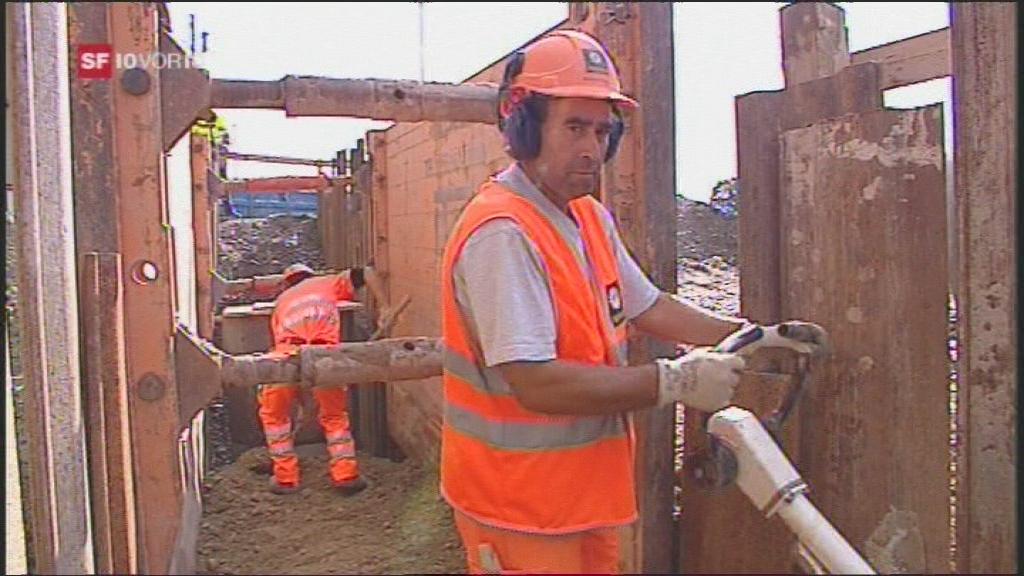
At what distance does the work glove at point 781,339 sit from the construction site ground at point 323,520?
2.10 metres

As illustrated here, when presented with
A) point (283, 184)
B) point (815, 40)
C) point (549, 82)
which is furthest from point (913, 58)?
point (283, 184)

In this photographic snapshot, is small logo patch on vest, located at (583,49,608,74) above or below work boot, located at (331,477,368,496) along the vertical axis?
above

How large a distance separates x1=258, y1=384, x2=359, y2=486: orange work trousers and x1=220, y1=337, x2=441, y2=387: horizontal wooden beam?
252cm

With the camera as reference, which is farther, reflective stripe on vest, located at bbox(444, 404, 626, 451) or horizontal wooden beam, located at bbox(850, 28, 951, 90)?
horizontal wooden beam, located at bbox(850, 28, 951, 90)

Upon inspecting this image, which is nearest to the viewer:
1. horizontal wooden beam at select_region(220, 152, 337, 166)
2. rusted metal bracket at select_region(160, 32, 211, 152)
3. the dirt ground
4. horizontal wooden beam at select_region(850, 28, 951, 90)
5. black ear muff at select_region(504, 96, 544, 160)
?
black ear muff at select_region(504, 96, 544, 160)

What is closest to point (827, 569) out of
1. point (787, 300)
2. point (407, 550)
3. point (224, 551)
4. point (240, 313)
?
point (787, 300)

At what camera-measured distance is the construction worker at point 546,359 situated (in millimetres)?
1900

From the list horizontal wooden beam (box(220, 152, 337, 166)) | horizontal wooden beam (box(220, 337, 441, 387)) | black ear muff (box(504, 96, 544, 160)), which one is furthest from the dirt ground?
horizontal wooden beam (box(220, 152, 337, 166))

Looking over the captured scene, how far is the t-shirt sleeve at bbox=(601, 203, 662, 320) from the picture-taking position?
241cm

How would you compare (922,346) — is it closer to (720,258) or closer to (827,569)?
(827,569)

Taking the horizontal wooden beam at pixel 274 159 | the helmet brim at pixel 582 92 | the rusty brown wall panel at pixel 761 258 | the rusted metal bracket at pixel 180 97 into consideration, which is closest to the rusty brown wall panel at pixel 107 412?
the rusted metal bracket at pixel 180 97

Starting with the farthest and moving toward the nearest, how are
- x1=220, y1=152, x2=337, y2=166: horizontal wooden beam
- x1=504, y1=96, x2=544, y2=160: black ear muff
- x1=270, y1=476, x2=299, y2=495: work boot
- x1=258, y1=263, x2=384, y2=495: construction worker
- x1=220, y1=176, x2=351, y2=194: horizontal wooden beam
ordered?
x1=220, y1=152, x2=337, y2=166: horizontal wooden beam
x1=220, y1=176, x2=351, y2=194: horizontal wooden beam
x1=258, y1=263, x2=384, y2=495: construction worker
x1=270, y1=476, x2=299, y2=495: work boot
x1=504, y1=96, x2=544, y2=160: black ear muff

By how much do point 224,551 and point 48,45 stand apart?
10.1 ft

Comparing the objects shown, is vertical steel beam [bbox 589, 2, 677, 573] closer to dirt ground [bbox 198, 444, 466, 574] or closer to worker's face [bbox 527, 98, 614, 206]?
worker's face [bbox 527, 98, 614, 206]
